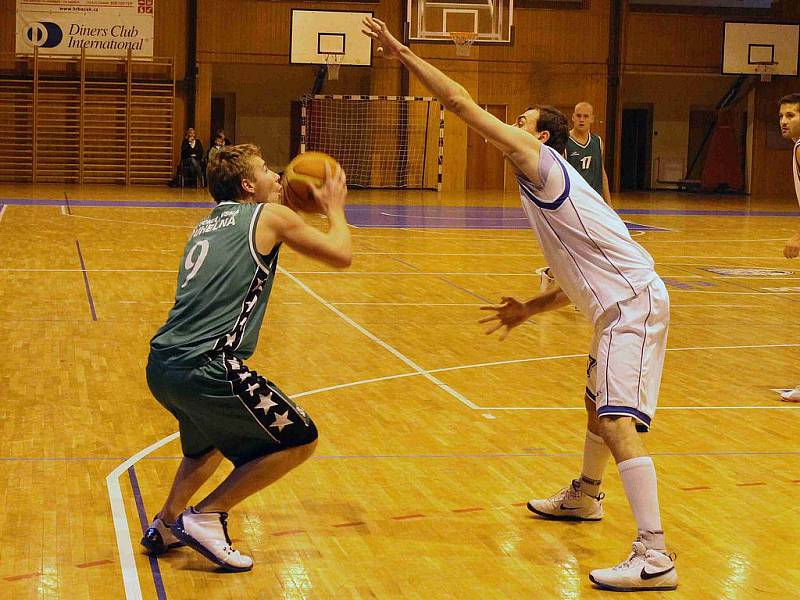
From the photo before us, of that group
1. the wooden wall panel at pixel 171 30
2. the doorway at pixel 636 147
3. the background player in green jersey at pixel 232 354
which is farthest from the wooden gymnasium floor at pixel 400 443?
the doorway at pixel 636 147

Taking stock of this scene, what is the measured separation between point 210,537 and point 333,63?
86.3 feet

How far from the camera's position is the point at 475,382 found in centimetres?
773

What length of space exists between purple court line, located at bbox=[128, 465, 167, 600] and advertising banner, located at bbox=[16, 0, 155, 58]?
25.5m

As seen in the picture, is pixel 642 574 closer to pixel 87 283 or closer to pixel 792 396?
pixel 792 396

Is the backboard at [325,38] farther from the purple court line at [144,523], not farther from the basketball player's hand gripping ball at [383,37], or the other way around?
the basketball player's hand gripping ball at [383,37]

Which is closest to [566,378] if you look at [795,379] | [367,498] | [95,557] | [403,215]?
[795,379]

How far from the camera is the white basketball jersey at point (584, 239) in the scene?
4.16 metres

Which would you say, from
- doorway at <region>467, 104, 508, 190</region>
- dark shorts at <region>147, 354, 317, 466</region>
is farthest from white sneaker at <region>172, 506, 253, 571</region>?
doorway at <region>467, 104, 508, 190</region>

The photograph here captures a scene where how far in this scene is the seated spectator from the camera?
29.2 m

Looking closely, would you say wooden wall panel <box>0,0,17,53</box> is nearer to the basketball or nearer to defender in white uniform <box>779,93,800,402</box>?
defender in white uniform <box>779,93,800,402</box>

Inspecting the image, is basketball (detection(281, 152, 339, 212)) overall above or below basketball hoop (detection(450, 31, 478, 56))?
below

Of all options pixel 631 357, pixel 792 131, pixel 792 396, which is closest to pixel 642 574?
pixel 631 357

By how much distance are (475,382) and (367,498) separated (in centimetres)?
275

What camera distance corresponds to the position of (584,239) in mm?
4184
